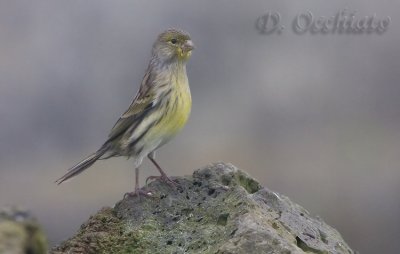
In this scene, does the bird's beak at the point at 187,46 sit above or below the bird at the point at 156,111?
above

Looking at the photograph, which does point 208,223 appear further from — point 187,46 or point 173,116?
point 187,46

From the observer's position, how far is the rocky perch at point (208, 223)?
7.03 m

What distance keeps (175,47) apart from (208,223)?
326 centimetres

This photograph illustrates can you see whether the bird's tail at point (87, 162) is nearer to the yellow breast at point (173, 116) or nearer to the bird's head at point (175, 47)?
the yellow breast at point (173, 116)

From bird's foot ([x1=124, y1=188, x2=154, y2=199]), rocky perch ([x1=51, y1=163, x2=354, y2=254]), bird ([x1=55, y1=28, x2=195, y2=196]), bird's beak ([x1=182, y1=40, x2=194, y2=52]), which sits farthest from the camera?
bird's beak ([x1=182, y1=40, x2=194, y2=52])

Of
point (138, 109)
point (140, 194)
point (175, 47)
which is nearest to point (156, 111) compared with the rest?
point (138, 109)

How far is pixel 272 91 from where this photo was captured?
24984 millimetres

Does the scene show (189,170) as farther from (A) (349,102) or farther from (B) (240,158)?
(A) (349,102)

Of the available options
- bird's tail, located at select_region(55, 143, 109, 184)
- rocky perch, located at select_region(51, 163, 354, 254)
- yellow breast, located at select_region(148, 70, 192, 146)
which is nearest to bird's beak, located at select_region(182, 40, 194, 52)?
yellow breast, located at select_region(148, 70, 192, 146)

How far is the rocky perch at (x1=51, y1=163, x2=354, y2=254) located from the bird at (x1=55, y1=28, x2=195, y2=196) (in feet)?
5.65

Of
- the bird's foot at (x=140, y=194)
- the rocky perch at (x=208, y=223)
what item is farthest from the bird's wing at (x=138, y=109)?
the bird's foot at (x=140, y=194)

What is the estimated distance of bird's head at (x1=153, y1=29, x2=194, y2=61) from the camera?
1038 centimetres

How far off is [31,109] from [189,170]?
472 centimetres

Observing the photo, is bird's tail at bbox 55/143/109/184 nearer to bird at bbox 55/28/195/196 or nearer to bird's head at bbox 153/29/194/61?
bird at bbox 55/28/195/196
